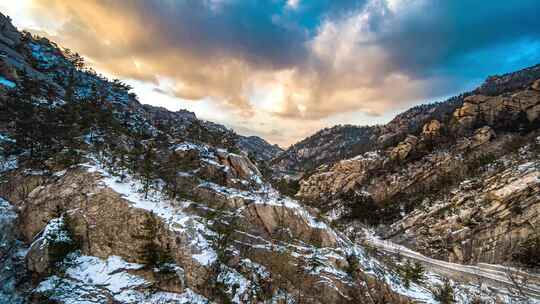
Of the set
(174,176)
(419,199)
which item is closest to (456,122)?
(419,199)

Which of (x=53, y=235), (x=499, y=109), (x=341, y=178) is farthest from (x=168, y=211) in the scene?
(x=499, y=109)

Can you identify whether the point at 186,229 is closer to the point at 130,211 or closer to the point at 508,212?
the point at 130,211

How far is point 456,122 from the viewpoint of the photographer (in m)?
73.2

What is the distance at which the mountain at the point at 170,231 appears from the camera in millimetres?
17719

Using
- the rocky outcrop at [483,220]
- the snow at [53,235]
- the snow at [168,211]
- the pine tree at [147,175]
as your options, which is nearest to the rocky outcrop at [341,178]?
the rocky outcrop at [483,220]

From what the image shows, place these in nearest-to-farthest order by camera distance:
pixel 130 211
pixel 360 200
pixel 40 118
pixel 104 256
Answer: pixel 104 256 → pixel 130 211 → pixel 40 118 → pixel 360 200

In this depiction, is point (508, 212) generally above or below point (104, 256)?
above

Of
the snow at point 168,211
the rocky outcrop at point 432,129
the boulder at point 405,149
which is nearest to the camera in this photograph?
the snow at point 168,211

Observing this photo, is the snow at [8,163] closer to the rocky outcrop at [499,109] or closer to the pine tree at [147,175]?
the pine tree at [147,175]

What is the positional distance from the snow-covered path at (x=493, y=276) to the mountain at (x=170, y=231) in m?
0.21

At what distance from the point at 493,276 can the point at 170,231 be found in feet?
119

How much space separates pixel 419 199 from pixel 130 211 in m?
54.6

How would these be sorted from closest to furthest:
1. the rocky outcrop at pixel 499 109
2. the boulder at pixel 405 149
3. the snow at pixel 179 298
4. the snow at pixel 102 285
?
the snow at pixel 102 285
the snow at pixel 179 298
the rocky outcrop at pixel 499 109
the boulder at pixel 405 149

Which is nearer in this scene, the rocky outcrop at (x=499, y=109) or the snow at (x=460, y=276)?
the snow at (x=460, y=276)
